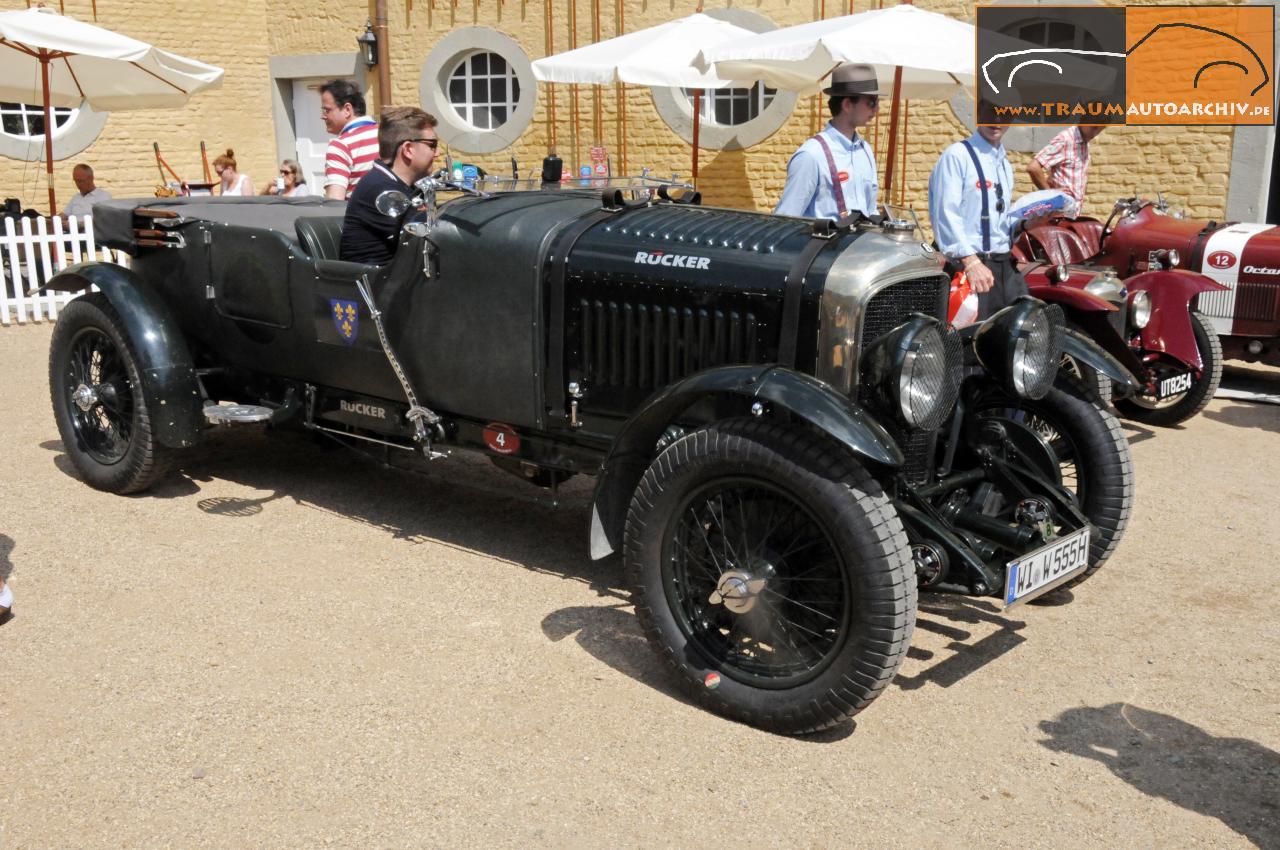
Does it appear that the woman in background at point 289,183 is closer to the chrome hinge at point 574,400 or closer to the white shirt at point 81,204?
the white shirt at point 81,204

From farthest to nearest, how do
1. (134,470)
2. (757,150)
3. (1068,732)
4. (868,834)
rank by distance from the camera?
(757,150)
(134,470)
(1068,732)
(868,834)

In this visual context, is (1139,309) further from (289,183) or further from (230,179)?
(230,179)

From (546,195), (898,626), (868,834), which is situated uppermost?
(546,195)

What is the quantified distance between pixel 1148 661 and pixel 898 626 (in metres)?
1.25

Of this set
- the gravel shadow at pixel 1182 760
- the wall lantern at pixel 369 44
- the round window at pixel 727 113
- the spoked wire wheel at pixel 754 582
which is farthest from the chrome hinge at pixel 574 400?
the wall lantern at pixel 369 44

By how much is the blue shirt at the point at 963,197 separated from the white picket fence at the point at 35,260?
784 cm

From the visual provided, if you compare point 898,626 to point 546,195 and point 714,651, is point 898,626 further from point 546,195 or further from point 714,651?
point 546,195

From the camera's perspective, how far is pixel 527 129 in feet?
46.6

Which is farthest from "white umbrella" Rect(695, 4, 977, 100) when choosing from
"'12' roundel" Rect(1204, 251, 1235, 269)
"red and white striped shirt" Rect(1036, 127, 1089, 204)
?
"'12' roundel" Rect(1204, 251, 1235, 269)

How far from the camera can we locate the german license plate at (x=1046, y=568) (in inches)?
133

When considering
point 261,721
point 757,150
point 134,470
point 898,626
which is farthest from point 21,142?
point 898,626

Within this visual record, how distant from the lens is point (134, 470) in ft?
17.4

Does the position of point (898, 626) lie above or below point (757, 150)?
below

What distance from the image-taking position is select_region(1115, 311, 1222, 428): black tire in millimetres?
6859
